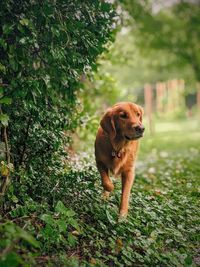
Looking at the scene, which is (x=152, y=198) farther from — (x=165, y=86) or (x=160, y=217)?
(x=165, y=86)

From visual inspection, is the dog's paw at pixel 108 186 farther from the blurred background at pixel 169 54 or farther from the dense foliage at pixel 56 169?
the blurred background at pixel 169 54

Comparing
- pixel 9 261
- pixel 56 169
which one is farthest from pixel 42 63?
pixel 9 261

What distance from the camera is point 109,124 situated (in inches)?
194

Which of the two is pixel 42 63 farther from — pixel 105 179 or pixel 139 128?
pixel 105 179

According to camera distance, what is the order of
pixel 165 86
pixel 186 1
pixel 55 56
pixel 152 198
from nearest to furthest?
pixel 55 56 < pixel 152 198 < pixel 186 1 < pixel 165 86

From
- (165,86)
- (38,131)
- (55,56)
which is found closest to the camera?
(55,56)

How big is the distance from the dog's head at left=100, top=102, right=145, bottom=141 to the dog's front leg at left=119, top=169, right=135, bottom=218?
39 cm

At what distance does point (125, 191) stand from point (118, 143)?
20.8 inches

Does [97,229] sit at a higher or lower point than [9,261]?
lower

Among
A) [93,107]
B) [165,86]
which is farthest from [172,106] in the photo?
[93,107]

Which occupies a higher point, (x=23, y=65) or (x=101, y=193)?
(x=23, y=65)

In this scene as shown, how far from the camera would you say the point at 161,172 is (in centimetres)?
853

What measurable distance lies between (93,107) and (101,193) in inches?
163

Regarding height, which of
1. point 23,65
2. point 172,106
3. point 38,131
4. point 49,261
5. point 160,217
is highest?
point 23,65
